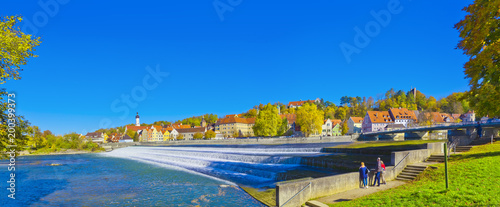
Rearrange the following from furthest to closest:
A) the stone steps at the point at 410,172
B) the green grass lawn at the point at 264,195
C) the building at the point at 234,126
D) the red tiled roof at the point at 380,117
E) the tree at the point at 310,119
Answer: the building at the point at 234,126, the red tiled roof at the point at 380,117, the tree at the point at 310,119, the stone steps at the point at 410,172, the green grass lawn at the point at 264,195

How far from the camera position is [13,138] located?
38.4 feet

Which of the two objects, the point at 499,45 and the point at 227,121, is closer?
the point at 499,45

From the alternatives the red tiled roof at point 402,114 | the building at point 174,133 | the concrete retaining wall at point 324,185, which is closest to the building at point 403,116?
the red tiled roof at point 402,114

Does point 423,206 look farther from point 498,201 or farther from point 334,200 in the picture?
point 334,200

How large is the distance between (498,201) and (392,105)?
523 ft

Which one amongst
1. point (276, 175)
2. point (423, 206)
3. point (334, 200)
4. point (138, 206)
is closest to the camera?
point (423, 206)

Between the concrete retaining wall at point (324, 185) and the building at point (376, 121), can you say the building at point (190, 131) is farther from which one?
the concrete retaining wall at point (324, 185)

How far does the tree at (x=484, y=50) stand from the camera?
12.9m

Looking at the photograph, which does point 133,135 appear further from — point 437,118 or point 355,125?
point 437,118

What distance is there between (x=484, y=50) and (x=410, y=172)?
26.9 ft

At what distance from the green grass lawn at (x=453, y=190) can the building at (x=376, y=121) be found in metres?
97.8

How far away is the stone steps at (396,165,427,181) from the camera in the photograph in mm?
16797

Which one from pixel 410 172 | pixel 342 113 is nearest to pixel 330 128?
pixel 342 113

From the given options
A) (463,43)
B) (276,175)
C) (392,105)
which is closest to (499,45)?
(463,43)
